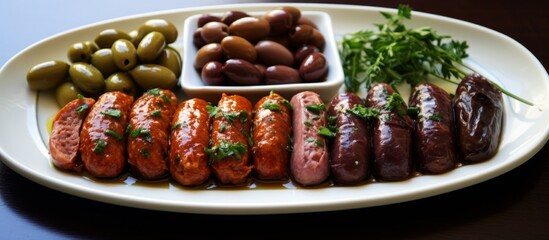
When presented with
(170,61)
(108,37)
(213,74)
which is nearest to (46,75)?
(108,37)

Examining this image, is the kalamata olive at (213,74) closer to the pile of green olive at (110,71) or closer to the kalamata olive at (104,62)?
the pile of green olive at (110,71)

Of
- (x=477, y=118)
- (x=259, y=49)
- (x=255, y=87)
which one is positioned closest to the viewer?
(x=477, y=118)

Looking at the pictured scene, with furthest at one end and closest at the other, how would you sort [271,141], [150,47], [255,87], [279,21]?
[279,21], [150,47], [255,87], [271,141]

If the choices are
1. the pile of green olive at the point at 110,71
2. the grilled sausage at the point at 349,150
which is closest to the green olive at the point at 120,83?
the pile of green olive at the point at 110,71

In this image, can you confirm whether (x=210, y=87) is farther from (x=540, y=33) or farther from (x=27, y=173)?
(x=540, y=33)

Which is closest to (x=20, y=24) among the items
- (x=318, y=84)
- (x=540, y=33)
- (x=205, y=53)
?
(x=205, y=53)

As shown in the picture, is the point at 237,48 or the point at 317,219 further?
the point at 237,48

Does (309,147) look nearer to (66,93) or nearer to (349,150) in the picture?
(349,150)
